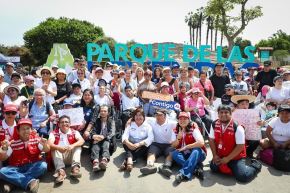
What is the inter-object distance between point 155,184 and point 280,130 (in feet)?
9.40

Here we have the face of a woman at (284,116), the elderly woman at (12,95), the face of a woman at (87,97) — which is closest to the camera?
the face of a woman at (284,116)

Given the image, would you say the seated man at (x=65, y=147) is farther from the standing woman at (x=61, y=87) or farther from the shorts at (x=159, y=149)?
the standing woman at (x=61, y=87)

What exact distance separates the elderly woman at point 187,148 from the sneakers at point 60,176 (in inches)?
82.6

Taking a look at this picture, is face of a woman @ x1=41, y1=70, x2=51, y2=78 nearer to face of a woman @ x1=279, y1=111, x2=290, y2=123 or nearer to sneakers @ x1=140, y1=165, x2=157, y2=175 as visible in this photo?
sneakers @ x1=140, y1=165, x2=157, y2=175

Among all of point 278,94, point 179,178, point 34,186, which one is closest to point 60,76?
point 34,186

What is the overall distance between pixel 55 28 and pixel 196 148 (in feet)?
139

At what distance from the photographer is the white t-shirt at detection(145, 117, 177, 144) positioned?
6.32 metres

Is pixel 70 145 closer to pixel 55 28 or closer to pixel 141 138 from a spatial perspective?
pixel 141 138

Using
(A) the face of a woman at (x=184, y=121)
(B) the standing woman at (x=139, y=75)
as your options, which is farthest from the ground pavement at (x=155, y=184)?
(B) the standing woman at (x=139, y=75)

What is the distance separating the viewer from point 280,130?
237 inches

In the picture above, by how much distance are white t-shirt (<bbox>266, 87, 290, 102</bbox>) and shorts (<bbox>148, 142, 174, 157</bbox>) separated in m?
3.29

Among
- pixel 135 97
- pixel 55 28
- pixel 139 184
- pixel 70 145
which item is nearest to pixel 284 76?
pixel 135 97

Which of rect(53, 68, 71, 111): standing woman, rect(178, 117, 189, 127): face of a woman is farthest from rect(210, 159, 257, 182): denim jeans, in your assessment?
rect(53, 68, 71, 111): standing woman

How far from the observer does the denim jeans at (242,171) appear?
17.5ft
